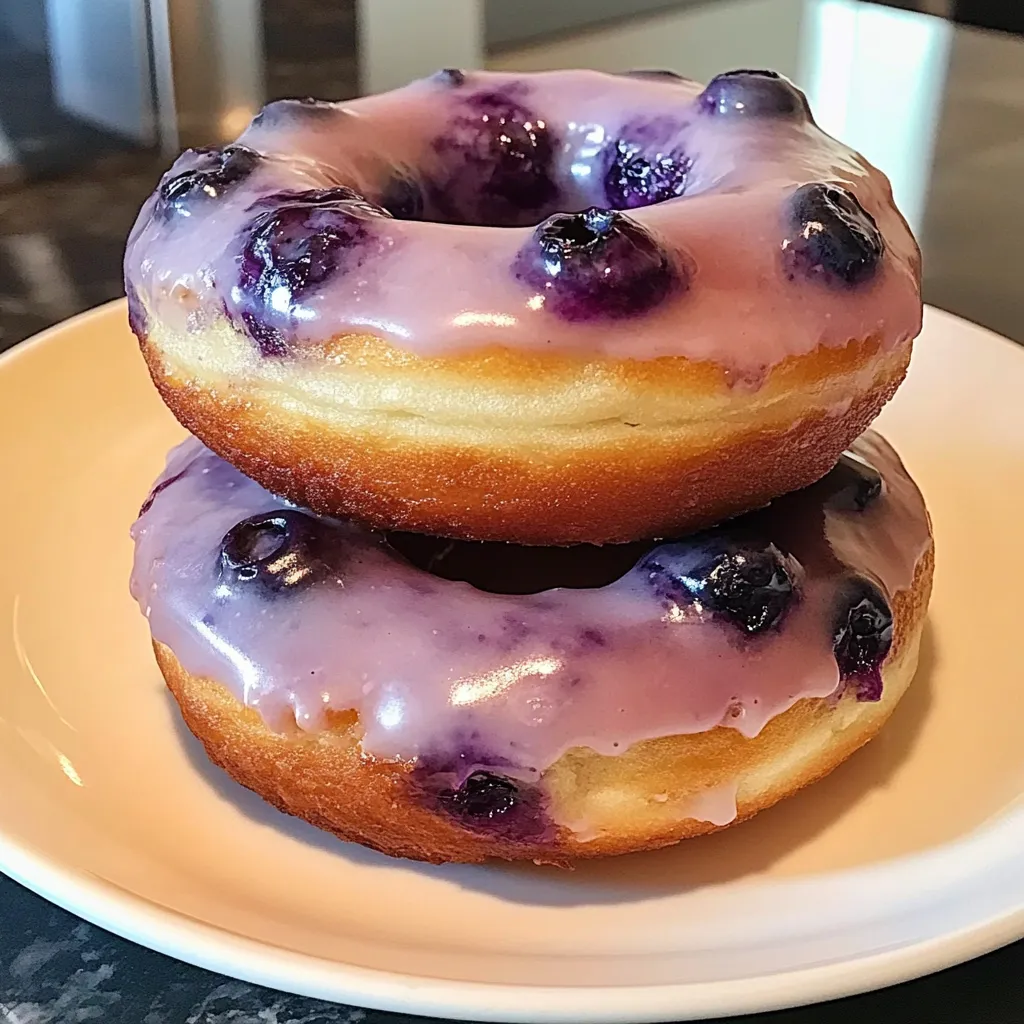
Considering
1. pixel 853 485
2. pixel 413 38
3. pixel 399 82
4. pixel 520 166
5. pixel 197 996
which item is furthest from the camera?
pixel 413 38

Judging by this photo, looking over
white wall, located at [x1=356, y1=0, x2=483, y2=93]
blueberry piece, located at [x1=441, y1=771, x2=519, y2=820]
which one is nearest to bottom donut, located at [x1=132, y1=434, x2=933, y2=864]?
blueberry piece, located at [x1=441, y1=771, x2=519, y2=820]

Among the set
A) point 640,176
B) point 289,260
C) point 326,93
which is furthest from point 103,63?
point 289,260

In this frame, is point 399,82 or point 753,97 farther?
point 399,82

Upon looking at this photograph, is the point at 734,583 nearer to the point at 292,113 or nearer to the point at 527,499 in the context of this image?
the point at 527,499

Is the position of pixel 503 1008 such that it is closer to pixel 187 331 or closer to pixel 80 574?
pixel 187 331

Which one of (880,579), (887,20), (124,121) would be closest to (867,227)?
(880,579)

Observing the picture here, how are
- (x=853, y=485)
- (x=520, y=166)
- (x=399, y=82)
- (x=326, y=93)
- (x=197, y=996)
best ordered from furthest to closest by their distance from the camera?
(x=399, y=82), (x=326, y=93), (x=520, y=166), (x=853, y=485), (x=197, y=996)

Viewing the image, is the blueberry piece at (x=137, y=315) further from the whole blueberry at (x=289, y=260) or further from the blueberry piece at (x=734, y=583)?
the blueberry piece at (x=734, y=583)

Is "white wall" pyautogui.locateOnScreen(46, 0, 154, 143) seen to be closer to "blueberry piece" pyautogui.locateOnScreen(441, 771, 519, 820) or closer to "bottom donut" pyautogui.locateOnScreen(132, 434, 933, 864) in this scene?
"bottom donut" pyautogui.locateOnScreen(132, 434, 933, 864)
